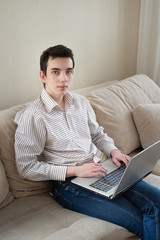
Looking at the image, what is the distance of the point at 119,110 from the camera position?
2.26m

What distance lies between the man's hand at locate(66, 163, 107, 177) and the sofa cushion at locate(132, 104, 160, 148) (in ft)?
2.36

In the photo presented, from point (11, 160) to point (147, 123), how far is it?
1.01 m

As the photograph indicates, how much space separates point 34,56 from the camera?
82.9 inches

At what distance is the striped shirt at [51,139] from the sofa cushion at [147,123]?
1.45 ft

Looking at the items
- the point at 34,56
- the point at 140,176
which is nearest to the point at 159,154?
the point at 140,176

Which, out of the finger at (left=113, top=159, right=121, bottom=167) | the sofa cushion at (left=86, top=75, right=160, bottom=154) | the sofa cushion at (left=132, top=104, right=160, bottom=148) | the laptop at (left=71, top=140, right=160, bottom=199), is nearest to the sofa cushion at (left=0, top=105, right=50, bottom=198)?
the laptop at (left=71, top=140, right=160, bottom=199)

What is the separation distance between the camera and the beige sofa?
1.43 meters

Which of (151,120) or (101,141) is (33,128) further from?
(151,120)

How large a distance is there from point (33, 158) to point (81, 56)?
1178 mm

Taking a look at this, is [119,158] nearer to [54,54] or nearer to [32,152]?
[32,152]

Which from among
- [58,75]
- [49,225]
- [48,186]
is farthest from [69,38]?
[49,225]

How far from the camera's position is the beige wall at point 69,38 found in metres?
1.95

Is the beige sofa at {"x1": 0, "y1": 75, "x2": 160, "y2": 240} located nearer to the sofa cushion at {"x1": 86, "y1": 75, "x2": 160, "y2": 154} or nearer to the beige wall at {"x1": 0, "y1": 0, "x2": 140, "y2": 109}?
the sofa cushion at {"x1": 86, "y1": 75, "x2": 160, "y2": 154}

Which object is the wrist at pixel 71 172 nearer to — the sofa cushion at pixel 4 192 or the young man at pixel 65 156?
the young man at pixel 65 156
